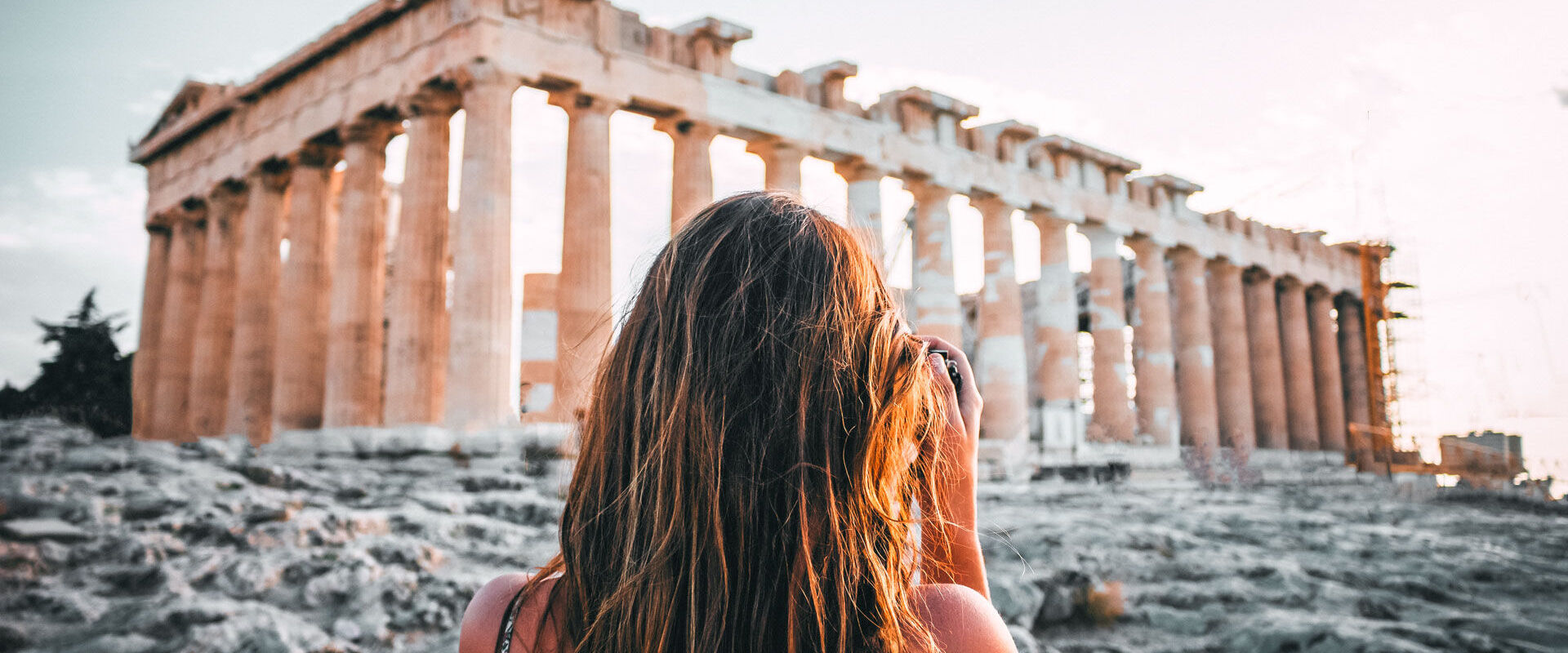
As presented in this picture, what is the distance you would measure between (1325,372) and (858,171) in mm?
24168

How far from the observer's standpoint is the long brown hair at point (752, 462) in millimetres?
1651

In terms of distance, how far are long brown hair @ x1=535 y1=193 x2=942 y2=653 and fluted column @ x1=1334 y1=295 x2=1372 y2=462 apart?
45.2 metres

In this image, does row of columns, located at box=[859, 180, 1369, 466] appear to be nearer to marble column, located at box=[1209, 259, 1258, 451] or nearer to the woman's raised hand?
marble column, located at box=[1209, 259, 1258, 451]

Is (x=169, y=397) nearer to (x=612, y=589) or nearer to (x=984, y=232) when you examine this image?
(x=984, y=232)

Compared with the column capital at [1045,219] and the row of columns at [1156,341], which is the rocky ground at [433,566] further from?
the column capital at [1045,219]

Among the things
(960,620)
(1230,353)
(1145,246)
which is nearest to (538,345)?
(960,620)

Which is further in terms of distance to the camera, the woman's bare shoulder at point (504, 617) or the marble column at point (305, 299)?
the marble column at point (305, 299)

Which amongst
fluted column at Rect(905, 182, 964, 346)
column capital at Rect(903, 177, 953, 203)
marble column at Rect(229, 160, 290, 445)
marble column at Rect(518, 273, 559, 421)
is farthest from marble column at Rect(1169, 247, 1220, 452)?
marble column at Rect(229, 160, 290, 445)

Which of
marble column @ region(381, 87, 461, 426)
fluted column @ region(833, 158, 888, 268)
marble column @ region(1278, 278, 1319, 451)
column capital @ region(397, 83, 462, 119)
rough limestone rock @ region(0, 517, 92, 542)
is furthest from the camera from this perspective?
marble column @ region(1278, 278, 1319, 451)

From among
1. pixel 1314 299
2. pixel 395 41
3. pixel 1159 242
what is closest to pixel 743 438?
pixel 395 41

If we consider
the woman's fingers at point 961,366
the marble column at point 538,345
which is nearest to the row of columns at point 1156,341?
the marble column at point 538,345

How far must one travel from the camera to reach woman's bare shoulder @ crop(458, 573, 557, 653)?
72.2 inches

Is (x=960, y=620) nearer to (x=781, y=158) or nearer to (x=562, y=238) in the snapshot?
(x=562, y=238)

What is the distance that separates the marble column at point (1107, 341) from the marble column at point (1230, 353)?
6.28 metres
